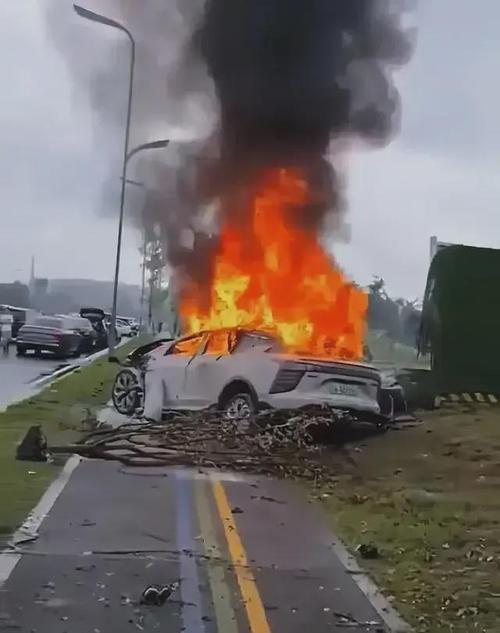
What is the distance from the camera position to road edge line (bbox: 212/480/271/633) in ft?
17.8

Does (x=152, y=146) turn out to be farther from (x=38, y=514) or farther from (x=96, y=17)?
(x=38, y=514)

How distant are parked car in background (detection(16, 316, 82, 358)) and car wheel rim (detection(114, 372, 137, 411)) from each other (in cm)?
1901

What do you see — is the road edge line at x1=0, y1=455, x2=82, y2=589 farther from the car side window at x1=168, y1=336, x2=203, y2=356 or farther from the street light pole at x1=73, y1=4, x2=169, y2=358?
the street light pole at x1=73, y1=4, x2=169, y2=358

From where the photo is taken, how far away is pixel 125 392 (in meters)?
16.2

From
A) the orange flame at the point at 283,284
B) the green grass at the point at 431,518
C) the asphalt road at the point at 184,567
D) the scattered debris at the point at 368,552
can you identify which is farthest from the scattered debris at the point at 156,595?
the orange flame at the point at 283,284

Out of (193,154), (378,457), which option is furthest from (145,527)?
(193,154)

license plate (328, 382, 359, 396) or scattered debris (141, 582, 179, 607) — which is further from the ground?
license plate (328, 382, 359, 396)

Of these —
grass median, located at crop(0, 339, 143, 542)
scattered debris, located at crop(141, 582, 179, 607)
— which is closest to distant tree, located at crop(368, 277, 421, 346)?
grass median, located at crop(0, 339, 143, 542)

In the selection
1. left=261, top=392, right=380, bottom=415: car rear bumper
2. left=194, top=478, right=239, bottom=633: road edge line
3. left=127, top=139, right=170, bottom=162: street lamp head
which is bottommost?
left=194, top=478, right=239, bottom=633: road edge line

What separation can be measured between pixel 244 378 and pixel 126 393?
3.69 metres

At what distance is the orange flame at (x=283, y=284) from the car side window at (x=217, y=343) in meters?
1.78

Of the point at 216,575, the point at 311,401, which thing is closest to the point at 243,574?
the point at 216,575

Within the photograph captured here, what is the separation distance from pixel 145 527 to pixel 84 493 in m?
1.58

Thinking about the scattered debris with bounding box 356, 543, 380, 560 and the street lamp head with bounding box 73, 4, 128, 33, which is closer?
the scattered debris with bounding box 356, 543, 380, 560
